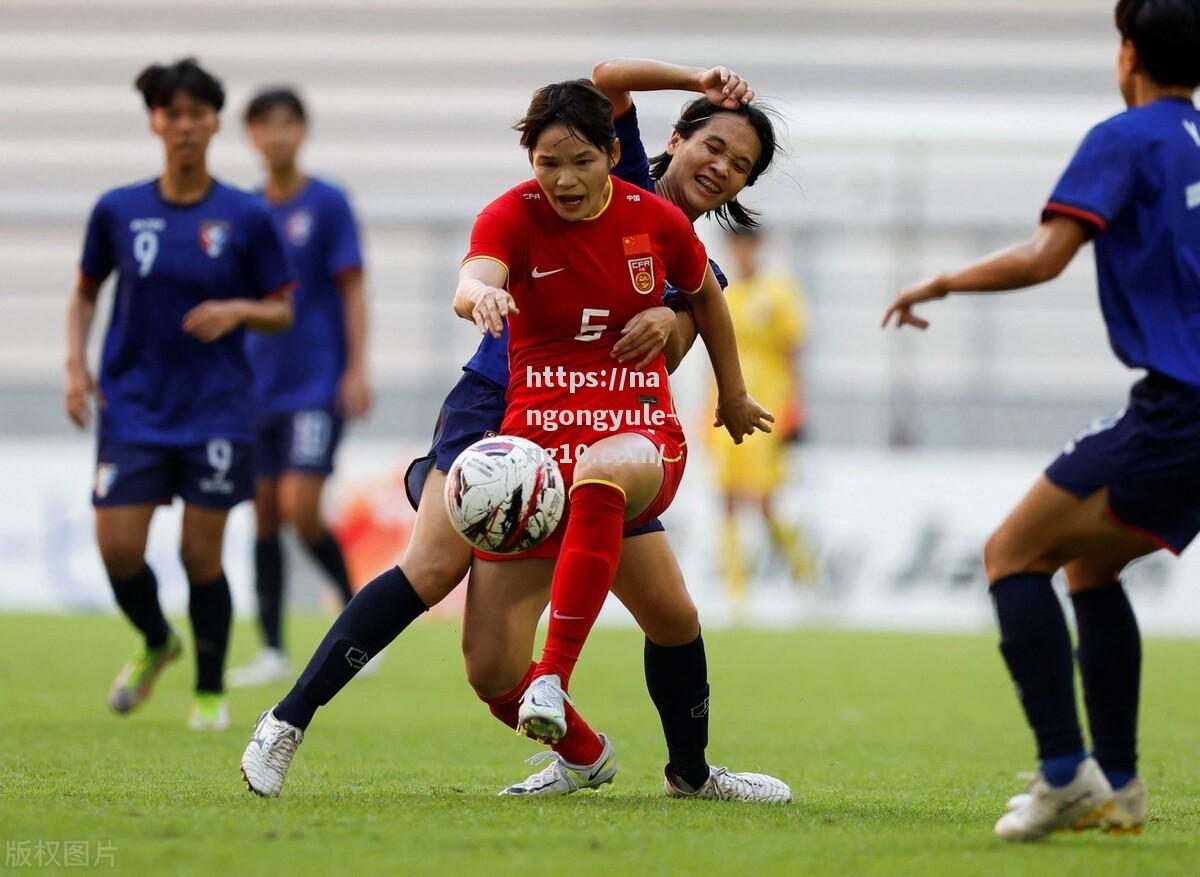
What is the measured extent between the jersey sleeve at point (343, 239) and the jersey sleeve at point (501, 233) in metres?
4.77

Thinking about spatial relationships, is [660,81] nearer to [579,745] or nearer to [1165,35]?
[1165,35]

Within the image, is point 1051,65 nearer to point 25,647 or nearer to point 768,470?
point 768,470

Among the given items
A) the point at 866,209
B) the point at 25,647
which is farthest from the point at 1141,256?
the point at 866,209

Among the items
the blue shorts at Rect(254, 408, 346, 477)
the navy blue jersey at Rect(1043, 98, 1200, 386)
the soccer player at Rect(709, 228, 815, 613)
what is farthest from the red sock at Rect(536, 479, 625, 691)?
the soccer player at Rect(709, 228, 815, 613)

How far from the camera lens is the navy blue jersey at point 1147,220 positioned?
152 inches

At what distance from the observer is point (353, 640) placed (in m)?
4.59

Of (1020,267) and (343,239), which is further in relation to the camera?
(343,239)

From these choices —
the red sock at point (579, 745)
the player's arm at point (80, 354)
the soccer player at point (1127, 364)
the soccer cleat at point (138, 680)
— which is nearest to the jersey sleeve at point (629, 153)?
the soccer player at point (1127, 364)

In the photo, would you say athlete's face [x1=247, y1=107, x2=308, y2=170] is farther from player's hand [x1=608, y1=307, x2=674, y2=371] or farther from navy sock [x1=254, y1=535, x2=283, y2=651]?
player's hand [x1=608, y1=307, x2=674, y2=371]

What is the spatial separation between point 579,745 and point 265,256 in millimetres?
2897

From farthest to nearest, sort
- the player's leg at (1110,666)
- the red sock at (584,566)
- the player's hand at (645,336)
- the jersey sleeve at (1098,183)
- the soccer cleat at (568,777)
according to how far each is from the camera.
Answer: the soccer cleat at (568,777)
the player's hand at (645,336)
the red sock at (584,566)
the player's leg at (1110,666)
the jersey sleeve at (1098,183)

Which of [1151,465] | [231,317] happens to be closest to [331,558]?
[231,317]

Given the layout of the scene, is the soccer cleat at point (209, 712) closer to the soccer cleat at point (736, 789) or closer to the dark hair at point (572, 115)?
the soccer cleat at point (736, 789)

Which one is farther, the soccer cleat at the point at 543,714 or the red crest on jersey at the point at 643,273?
the red crest on jersey at the point at 643,273
